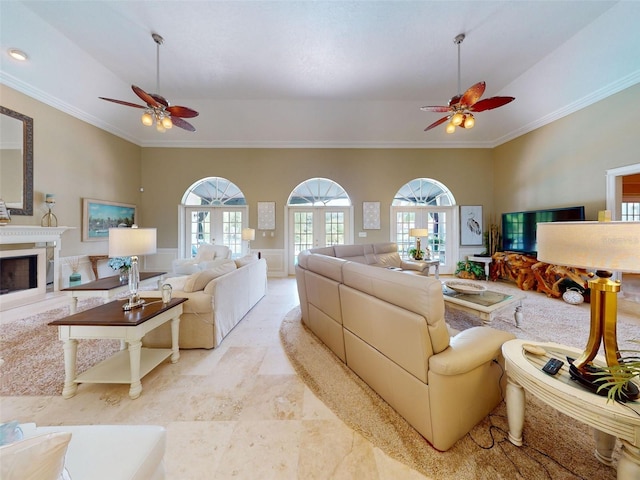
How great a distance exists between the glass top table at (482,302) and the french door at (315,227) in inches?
149

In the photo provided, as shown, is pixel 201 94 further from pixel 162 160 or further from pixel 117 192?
pixel 117 192

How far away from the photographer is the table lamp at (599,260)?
2.90 feet

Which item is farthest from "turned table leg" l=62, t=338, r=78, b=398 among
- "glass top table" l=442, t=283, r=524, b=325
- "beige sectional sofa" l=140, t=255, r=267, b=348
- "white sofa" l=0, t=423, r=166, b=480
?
"glass top table" l=442, t=283, r=524, b=325

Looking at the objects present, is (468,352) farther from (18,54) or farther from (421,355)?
(18,54)

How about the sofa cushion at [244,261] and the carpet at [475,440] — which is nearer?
the carpet at [475,440]

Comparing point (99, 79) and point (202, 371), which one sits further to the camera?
point (99, 79)

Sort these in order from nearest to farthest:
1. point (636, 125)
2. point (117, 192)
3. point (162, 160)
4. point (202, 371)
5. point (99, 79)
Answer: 1. point (202, 371)
2. point (636, 125)
3. point (99, 79)
4. point (117, 192)
5. point (162, 160)

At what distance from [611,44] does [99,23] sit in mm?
7396

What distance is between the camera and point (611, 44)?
3277 mm

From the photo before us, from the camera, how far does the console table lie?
881 mm

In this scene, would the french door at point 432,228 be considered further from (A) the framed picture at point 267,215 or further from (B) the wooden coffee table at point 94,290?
(B) the wooden coffee table at point 94,290

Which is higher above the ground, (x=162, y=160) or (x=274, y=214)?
(x=162, y=160)

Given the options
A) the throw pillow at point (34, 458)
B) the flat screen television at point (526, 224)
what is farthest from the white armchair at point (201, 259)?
the flat screen television at point (526, 224)

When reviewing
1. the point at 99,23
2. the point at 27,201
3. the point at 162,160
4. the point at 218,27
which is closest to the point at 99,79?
the point at 99,23
